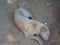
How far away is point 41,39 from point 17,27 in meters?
0.51

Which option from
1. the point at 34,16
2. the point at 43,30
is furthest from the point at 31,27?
the point at 34,16

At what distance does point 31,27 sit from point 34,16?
37 centimetres

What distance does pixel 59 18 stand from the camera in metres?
3.53

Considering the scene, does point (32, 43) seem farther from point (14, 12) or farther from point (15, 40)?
point (14, 12)

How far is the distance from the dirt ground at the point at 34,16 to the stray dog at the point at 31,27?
78 millimetres

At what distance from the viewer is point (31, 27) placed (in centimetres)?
330

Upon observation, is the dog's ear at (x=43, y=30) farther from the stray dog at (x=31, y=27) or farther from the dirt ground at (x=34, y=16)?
the dirt ground at (x=34, y=16)

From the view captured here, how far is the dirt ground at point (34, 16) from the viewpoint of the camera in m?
3.22

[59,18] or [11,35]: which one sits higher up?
[59,18]

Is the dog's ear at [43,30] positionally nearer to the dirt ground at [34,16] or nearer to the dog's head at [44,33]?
the dog's head at [44,33]

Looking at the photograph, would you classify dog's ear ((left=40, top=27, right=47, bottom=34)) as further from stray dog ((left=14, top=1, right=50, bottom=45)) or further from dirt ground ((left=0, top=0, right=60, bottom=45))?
dirt ground ((left=0, top=0, right=60, bottom=45))

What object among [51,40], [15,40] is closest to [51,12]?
[51,40]

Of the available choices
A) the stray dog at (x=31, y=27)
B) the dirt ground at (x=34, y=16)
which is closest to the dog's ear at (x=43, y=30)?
the stray dog at (x=31, y=27)

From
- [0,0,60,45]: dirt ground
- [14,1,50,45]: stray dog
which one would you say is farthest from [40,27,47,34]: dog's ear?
[0,0,60,45]: dirt ground
